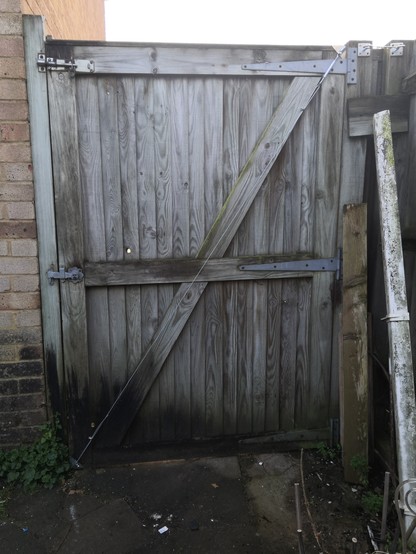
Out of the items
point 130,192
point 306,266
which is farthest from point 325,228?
point 130,192

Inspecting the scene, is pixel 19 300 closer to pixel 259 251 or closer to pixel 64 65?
pixel 64 65

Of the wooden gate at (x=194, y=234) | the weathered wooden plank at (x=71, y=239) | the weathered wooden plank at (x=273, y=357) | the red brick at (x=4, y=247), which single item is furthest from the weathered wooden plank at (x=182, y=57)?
the weathered wooden plank at (x=273, y=357)

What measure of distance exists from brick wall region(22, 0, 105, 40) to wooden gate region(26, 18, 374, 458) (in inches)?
20.8

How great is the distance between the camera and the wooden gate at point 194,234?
2.62 meters

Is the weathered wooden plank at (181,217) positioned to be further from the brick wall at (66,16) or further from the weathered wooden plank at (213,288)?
the brick wall at (66,16)

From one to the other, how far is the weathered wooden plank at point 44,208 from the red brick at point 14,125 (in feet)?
0.12

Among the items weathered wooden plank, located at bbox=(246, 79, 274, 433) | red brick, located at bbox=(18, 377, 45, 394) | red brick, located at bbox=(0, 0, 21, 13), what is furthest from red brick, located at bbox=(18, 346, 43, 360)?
red brick, located at bbox=(0, 0, 21, 13)

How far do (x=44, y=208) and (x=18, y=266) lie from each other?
1.28 feet

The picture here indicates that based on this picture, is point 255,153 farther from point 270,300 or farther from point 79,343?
point 79,343

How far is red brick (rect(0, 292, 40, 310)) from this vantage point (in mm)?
2693

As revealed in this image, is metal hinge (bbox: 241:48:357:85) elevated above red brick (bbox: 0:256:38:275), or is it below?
above

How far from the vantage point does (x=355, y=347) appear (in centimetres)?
270

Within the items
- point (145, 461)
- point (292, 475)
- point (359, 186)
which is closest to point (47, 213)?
point (145, 461)

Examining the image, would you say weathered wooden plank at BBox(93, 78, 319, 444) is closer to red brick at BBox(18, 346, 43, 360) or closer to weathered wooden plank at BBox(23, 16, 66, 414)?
weathered wooden plank at BBox(23, 16, 66, 414)
